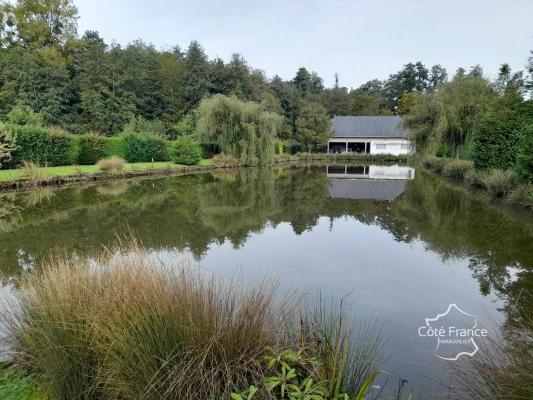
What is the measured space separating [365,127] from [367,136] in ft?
4.94

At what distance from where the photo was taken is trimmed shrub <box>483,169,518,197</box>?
40.1 feet

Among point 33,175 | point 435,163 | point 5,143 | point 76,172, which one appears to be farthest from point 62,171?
point 435,163

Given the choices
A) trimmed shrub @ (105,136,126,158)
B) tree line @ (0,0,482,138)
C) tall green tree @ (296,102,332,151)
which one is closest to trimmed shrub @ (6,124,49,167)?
trimmed shrub @ (105,136,126,158)

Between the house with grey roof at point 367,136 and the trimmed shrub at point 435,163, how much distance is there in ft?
56.1

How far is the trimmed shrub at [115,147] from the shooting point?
22.6 metres

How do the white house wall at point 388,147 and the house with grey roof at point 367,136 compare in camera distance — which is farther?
the house with grey roof at point 367,136

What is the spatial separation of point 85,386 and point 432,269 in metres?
5.22

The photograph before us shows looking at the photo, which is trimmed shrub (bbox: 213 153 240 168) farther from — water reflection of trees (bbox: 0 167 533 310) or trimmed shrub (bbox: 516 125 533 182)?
trimmed shrub (bbox: 516 125 533 182)

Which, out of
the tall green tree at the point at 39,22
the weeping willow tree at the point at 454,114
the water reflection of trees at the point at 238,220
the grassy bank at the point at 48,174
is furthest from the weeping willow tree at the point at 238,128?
the tall green tree at the point at 39,22

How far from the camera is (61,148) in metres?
19.5

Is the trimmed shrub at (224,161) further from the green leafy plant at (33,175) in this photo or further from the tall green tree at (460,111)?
the tall green tree at (460,111)

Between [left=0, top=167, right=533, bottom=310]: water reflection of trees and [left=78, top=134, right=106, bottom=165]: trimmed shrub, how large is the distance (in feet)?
23.8

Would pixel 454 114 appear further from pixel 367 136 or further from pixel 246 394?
pixel 367 136

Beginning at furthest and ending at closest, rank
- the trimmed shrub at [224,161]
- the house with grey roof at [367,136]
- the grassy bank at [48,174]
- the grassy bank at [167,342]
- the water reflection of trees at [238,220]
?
the house with grey roof at [367,136], the trimmed shrub at [224,161], the grassy bank at [48,174], the water reflection of trees at [238,220], the grassy bank at [167,342]
